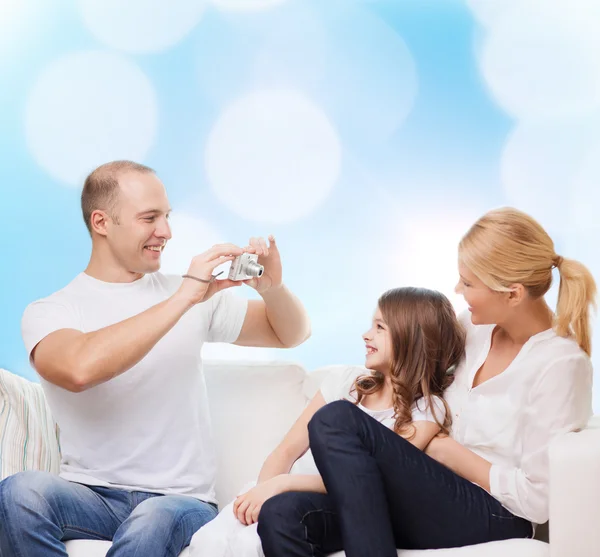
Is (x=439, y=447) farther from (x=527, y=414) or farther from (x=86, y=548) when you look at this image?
(x=86, y=548)

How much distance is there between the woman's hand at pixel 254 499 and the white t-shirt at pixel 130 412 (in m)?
0.22

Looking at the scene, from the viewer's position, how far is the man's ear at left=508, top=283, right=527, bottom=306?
6.03 feet


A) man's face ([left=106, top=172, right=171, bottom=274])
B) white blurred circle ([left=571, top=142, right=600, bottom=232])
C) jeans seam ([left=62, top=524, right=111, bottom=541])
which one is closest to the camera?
jeans seam ([left=62, top=524, right=111, bottom=541])

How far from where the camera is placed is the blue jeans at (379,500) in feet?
5.61

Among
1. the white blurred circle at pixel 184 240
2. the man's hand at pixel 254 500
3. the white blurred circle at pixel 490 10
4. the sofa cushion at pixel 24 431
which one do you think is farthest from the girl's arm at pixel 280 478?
the white blurred circle at pixel 490 10

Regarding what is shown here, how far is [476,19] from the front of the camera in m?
3.06

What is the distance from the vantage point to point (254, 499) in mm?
1838

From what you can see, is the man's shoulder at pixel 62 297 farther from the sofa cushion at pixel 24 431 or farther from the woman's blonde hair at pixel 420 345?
the woman's blonde hair at pixel 420 345

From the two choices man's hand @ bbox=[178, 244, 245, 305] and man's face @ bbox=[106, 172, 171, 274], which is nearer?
man's hand @ bbox=[178, 244, 245, 305]

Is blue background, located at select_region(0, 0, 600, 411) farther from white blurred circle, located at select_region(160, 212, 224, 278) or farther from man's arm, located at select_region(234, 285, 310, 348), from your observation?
man's arm, located at select_region(234, 285, 310, 348)

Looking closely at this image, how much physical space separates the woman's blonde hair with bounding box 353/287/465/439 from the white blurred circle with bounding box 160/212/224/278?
1201 millimetres

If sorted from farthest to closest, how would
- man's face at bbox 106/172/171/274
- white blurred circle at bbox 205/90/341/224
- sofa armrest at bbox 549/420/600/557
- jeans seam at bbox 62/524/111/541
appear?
white blurred circle at bbox 205/90/341/224 < man's face at bbox 106/172/171/274 < jeans seam at bbox 62/524/111/541 < sofa armrest at bbox 549/420/600/557

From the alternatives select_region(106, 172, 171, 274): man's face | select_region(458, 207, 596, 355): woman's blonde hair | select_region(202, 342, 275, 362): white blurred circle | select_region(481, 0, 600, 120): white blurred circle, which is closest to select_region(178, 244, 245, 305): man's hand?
select_region(106, 172, 171, 274): man's face

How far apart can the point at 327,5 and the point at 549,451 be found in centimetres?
207
